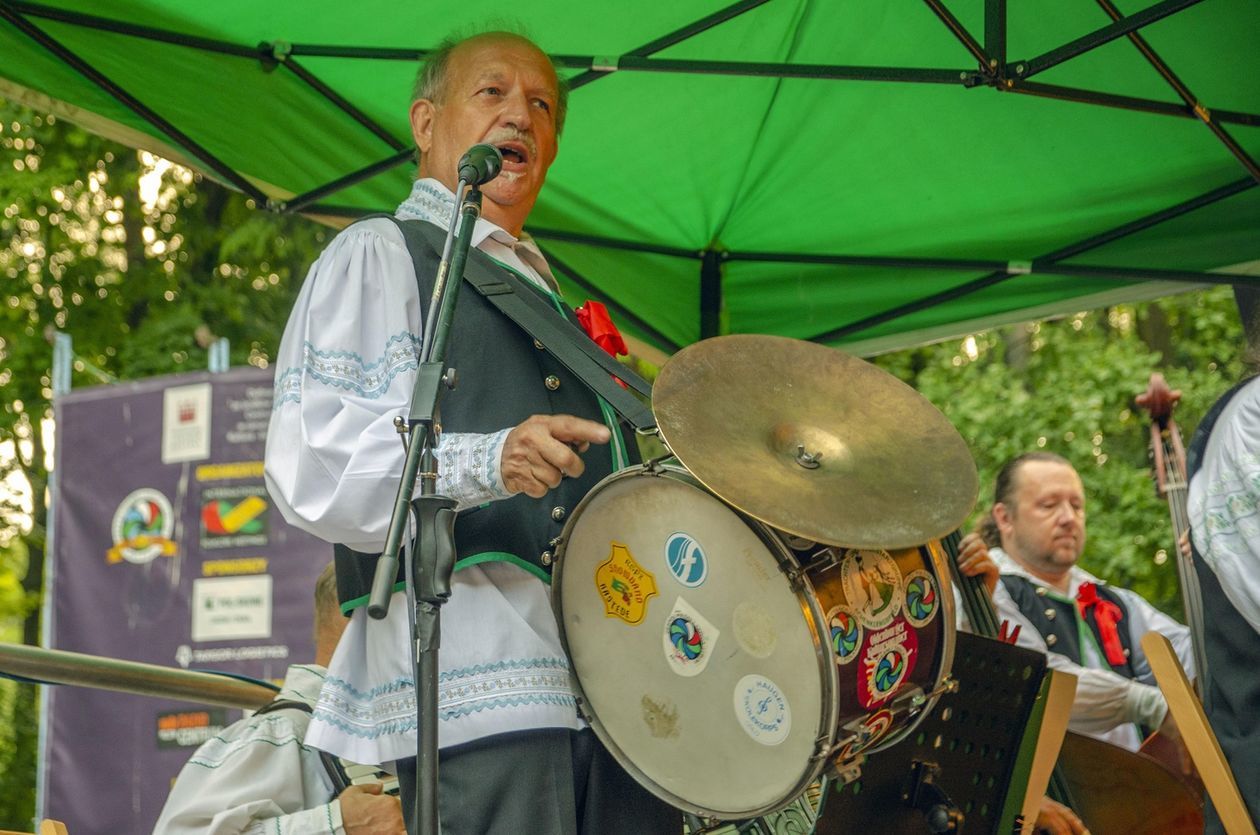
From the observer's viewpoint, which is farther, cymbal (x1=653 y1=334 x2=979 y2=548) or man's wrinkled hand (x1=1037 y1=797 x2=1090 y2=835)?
man's wrinkled hand (x1=1037 y1=797 x2=1090 y2=835)

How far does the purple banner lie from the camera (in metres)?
5.32

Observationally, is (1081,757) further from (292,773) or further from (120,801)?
(120,801)

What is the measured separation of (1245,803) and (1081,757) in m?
0.43

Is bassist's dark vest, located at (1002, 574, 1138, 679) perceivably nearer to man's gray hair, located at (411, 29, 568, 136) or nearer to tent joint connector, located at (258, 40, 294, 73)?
man's gray hair, located at (411, 29, 568, 136)

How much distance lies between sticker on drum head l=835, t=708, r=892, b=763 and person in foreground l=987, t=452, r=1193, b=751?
2.52 metres

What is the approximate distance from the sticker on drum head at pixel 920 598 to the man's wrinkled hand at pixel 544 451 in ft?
1.99

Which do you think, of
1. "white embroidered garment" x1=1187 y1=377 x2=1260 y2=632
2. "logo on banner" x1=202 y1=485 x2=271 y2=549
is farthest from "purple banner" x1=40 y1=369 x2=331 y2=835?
"white embroidered garment" x1=1187 y1=377 x2=1260 y2=632

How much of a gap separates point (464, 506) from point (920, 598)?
2.44 ft

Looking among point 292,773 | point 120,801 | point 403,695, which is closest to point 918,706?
point 403,695

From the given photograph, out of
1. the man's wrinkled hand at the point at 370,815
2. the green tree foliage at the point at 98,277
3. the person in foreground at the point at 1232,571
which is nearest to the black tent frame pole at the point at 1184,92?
the person in foreground at the point at 1232,571

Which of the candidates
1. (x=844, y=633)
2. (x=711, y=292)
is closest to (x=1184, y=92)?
→ (x=711, y=292)

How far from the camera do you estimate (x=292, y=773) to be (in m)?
3.03

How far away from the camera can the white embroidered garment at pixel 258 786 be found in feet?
9.44

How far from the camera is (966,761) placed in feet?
10.1
